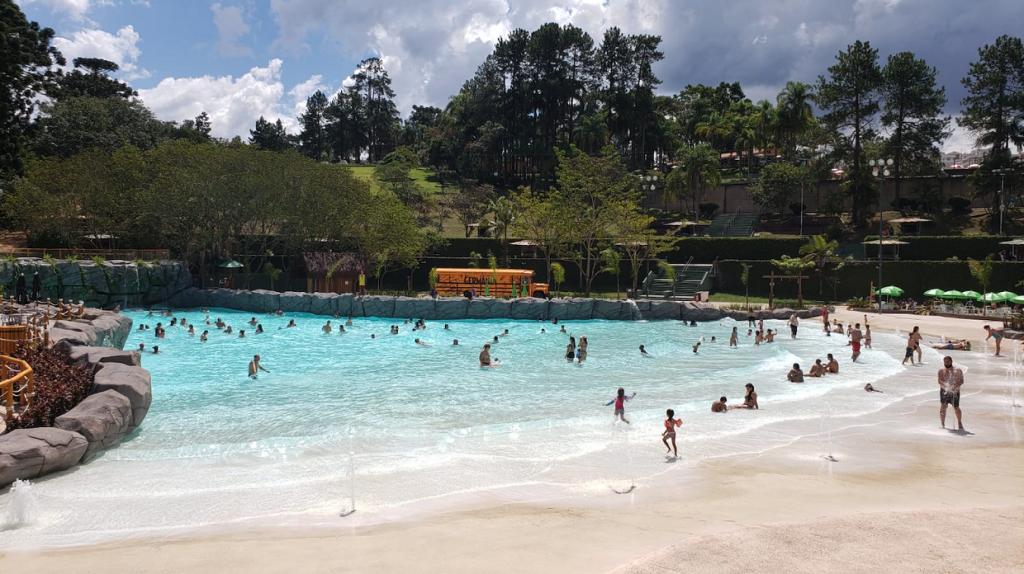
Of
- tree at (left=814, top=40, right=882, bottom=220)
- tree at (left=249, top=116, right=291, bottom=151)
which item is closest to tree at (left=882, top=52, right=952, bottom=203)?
tree at (left=814, top=40, right=882, bottom=220)

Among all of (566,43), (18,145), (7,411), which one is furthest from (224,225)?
(566,43)

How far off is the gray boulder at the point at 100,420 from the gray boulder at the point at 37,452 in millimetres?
279

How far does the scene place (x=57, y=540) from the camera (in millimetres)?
8719

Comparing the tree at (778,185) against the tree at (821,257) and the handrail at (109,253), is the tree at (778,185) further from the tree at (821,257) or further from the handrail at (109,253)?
the handrail at (109,253)

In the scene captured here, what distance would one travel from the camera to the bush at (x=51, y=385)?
12.3 metres

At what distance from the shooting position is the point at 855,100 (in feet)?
168

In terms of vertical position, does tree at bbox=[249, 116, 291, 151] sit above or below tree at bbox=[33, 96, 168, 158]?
above

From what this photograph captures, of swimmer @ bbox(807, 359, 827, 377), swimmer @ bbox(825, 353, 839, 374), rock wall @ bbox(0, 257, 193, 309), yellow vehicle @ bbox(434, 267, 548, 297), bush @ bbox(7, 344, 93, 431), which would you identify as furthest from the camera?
yellow vehicle @ bbox(434, 267, 548, 297)

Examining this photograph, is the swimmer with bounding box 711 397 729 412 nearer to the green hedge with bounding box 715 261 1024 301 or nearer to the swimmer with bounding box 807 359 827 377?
the swimmer with bounding box 807 359 827 377

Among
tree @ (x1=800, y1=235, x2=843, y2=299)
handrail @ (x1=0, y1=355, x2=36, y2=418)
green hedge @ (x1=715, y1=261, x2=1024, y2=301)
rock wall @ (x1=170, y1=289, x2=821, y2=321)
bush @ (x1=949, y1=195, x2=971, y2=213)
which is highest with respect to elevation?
bush @ (x1=949, y1=195, x2=971, y2=213)

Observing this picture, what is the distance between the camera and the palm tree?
60.1 meters

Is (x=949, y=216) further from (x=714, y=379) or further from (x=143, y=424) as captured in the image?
(x=143, y=424)

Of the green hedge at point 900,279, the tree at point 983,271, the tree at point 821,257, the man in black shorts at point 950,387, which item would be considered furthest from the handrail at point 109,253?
the tree at point 983,271

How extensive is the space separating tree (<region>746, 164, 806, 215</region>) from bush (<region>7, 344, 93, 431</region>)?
52.5m
